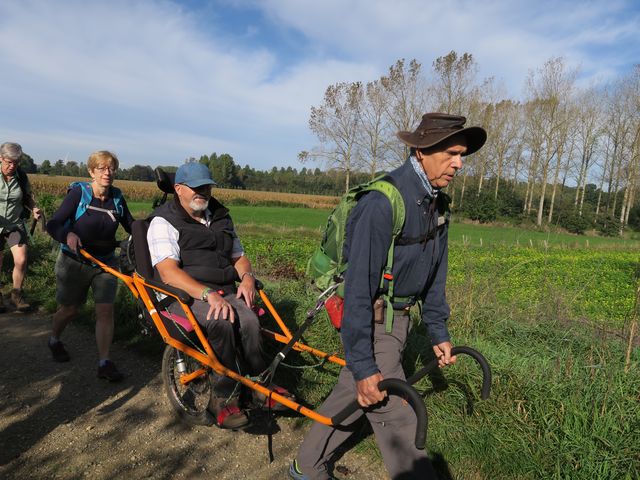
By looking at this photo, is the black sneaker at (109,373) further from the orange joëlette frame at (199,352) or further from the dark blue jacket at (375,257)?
the dark blue jacket at (375,257)

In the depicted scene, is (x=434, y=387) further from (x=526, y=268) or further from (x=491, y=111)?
(x=491, y=111)

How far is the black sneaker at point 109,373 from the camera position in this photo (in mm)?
4207

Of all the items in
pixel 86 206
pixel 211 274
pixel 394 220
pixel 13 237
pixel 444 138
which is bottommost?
pixel 13 237

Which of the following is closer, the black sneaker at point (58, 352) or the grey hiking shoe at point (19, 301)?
the black sneaker at point (58, 352)

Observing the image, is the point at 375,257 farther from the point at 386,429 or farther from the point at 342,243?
the point at 386,429

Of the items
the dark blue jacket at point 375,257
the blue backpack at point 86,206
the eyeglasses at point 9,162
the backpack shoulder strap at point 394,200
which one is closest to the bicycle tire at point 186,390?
the blue backpack at point 86,206

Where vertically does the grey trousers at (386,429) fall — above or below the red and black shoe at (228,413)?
above

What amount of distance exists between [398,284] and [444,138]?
77 centimetres

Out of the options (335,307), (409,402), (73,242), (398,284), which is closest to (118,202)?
(73,242)

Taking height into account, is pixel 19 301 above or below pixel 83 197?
below

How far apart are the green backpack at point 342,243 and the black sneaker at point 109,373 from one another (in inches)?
101

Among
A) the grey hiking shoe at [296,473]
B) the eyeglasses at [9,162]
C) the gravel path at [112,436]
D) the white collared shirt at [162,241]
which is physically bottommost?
the gravel path at [112,436]

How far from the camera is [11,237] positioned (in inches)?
240

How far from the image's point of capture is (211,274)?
11.9 ft
